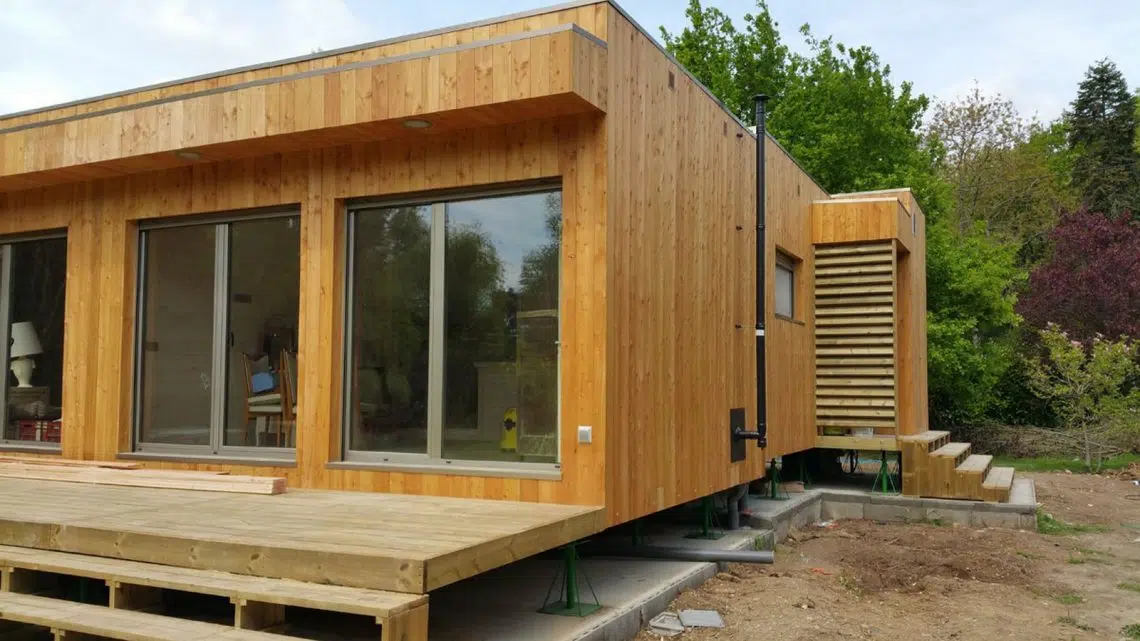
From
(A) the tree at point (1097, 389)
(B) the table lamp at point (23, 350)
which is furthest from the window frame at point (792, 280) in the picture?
(A) the tree at point (1097, 389)

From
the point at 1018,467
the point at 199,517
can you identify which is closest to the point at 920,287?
the point at 1018,467

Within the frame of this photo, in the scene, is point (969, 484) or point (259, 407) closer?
point (259, 407)

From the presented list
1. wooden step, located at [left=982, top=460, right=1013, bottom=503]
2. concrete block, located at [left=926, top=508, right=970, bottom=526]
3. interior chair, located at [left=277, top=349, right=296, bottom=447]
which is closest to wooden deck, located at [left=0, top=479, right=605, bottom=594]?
interior chair, located at [left=277, top=349, right=296, bottom=447]

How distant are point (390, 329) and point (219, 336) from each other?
1622 millimetres

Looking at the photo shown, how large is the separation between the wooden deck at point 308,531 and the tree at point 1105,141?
29826 mm

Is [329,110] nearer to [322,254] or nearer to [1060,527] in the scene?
[322,254]

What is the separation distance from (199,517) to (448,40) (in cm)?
321

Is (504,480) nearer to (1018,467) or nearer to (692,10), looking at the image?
(1018,467)

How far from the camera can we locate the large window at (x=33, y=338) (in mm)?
7746

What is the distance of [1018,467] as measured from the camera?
16.4 meters

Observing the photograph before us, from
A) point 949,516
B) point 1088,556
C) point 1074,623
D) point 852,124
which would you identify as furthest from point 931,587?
point 852,124

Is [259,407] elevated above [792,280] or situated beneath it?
situated beneath

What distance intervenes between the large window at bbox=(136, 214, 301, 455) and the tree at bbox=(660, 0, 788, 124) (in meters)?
19.1

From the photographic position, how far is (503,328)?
5793 mm
